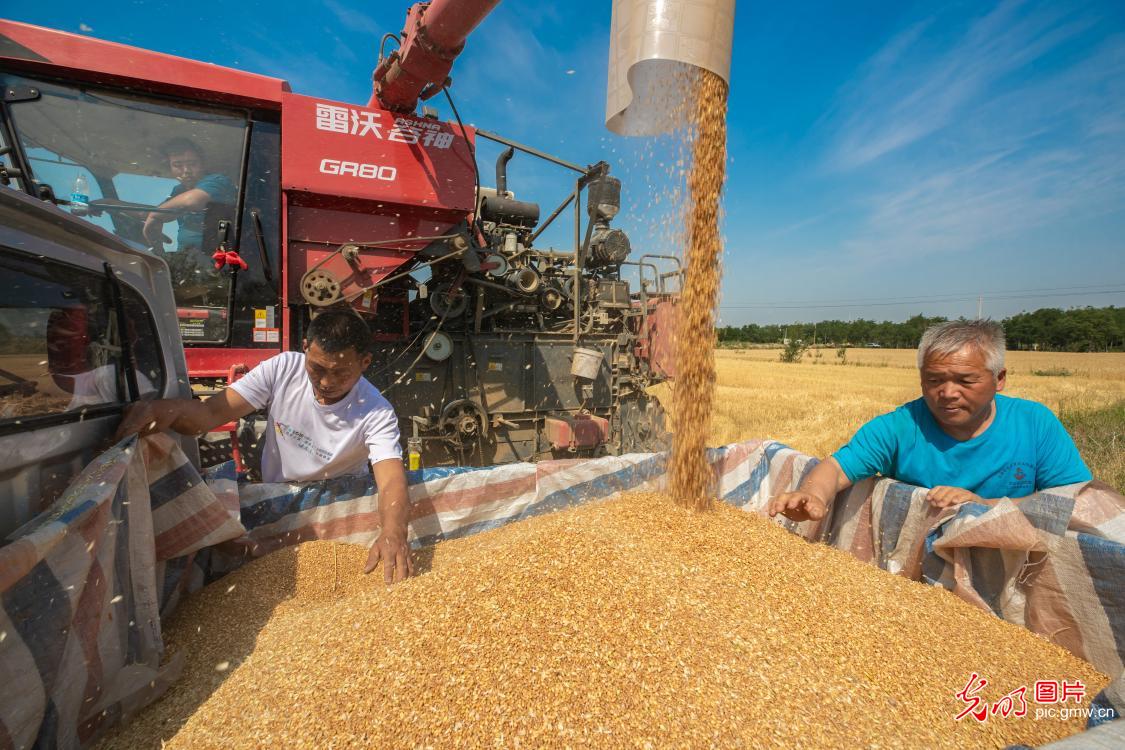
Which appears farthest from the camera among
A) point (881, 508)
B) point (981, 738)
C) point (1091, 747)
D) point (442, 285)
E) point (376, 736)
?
point (442, 285)

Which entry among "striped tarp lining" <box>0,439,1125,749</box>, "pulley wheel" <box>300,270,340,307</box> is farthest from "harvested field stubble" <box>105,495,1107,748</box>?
"pulley wheel" <box>300,270,340,307</box>

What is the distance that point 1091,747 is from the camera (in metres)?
0.85

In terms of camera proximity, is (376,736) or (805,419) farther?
(805,419)

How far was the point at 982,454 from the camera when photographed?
6.30 ft

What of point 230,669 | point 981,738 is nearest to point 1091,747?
point 981,738

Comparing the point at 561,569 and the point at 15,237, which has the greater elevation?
the point at 15,237

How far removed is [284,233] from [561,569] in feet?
8.31

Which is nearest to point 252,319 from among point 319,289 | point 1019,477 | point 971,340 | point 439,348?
point 319,289

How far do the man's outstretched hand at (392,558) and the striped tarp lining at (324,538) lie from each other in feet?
1.30

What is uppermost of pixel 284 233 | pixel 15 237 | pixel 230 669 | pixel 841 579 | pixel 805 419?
pixel 284 233

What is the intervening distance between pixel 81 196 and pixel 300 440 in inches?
72.3

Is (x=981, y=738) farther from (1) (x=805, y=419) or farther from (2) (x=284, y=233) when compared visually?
(1) (x=805, y=419)

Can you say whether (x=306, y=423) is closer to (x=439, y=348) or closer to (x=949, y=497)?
(x=439, y=348)

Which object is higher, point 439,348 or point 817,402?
point 439,348
